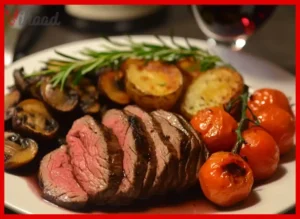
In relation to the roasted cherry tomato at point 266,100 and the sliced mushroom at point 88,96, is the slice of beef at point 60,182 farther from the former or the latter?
the roasted cherry tomato at point 266,100

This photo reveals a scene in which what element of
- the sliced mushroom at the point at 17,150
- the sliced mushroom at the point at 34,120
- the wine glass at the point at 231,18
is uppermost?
Result: the wine glass at the point at 231,18

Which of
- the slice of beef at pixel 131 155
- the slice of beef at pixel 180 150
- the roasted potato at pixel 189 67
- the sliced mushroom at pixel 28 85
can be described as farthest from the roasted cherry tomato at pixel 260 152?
the sliced mushroom at pixel 28 85

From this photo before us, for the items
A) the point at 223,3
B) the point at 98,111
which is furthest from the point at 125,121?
the point at 223,3

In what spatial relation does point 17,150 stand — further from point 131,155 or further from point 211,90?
point 211,90

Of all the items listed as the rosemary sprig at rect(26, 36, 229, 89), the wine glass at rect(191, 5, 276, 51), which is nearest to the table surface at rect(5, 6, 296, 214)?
the wine glass at rect(191, 5, 276, 51)

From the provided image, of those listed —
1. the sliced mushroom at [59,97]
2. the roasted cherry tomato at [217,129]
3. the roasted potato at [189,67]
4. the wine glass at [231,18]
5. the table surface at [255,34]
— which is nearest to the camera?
the roasted cherry tomato at [217,129]

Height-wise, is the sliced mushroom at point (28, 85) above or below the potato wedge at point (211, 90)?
below

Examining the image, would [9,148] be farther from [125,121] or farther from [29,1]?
[29,1]
